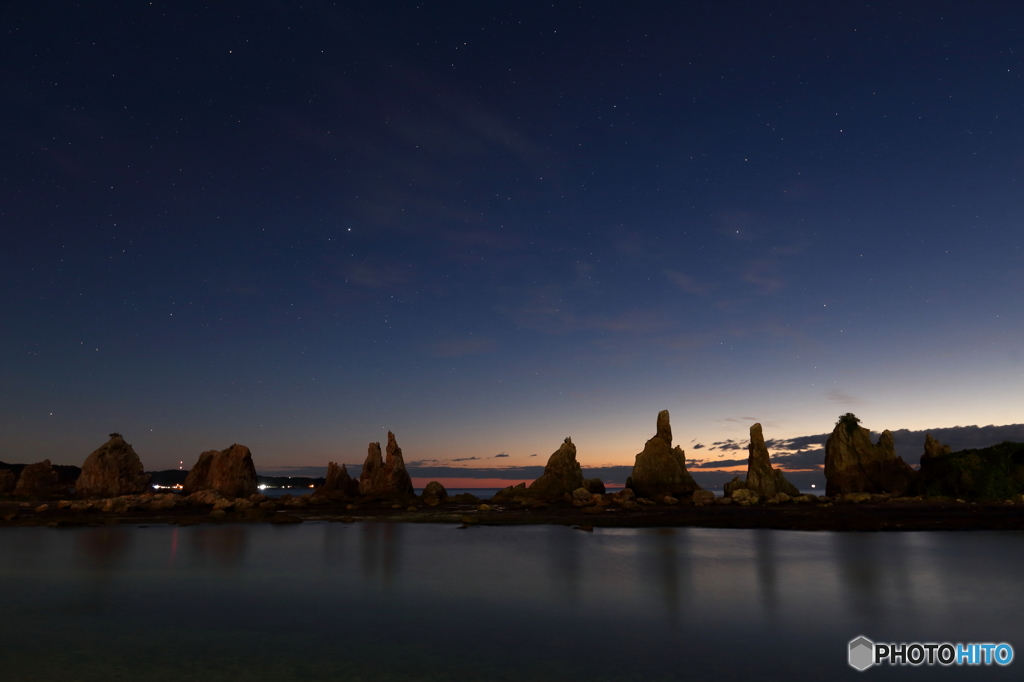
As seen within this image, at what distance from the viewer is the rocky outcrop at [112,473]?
317ft

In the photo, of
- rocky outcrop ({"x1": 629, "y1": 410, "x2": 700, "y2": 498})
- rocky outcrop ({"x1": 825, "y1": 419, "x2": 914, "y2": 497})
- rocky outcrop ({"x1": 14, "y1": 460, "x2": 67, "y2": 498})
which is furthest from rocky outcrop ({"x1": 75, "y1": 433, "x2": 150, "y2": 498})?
rocky outcrop ({"x1": 825, "y1": 419, "x2": 914, "y2": 497})

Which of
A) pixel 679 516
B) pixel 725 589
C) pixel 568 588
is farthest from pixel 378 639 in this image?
pixel 679 516

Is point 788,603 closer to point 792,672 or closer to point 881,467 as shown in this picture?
point 792,672

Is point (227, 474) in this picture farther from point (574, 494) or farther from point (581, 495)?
point (581, 495)

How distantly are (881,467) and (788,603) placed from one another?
9736cm

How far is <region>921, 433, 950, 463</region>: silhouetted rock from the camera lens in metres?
96.3

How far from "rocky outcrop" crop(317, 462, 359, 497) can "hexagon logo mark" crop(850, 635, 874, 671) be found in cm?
9250

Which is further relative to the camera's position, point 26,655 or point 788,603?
point 788,603

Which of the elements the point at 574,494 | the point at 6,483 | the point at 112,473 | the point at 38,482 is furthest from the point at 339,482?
the point at 6,483

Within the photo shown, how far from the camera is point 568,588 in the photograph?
24.8 meters

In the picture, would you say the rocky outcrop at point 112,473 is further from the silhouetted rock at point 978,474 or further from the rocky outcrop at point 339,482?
the silhouetted rock at point 978,474

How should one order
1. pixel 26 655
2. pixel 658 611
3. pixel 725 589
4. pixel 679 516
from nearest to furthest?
pixel 26 655
pixel 658 611
pixel 725 589
pixel 679 516

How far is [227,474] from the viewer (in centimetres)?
9769

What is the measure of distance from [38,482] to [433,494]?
71.3 metres
